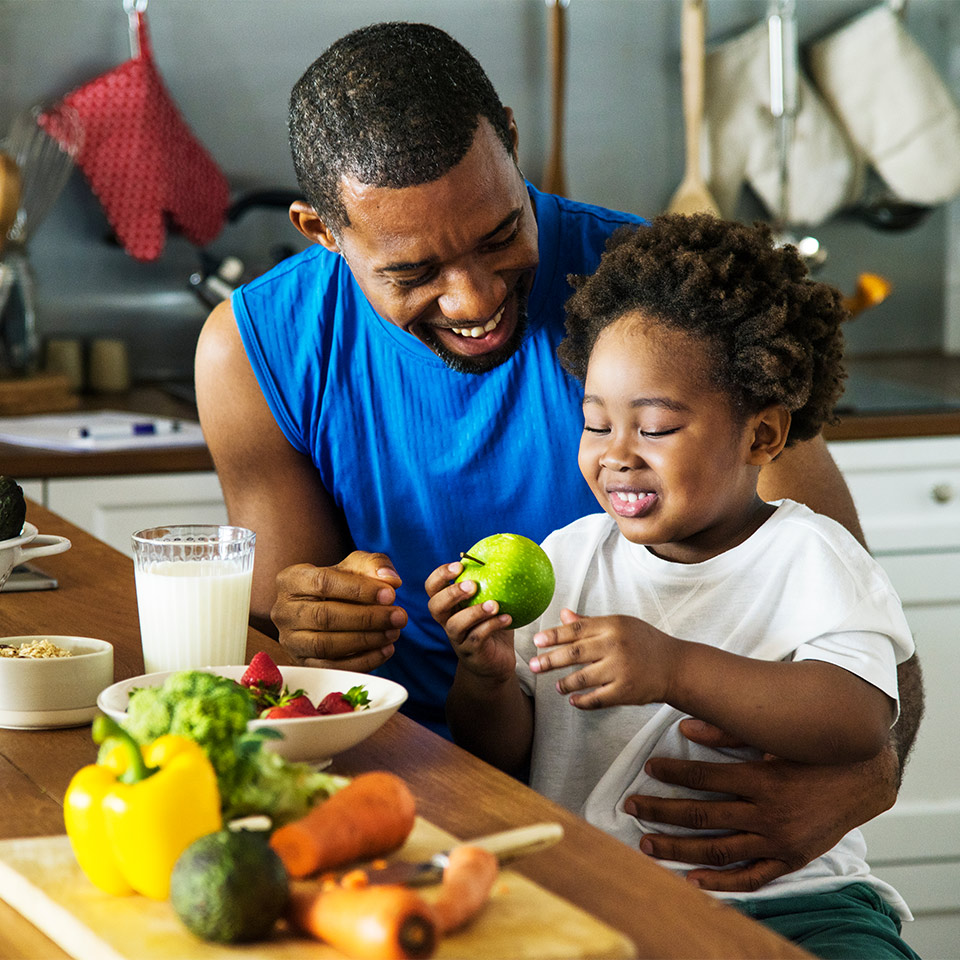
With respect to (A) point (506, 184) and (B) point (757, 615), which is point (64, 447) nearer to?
(A) point (506, 184)

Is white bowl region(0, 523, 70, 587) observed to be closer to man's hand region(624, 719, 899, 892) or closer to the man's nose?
the man's nose

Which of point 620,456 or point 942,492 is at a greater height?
point 620,456

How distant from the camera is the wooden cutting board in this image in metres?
0.60

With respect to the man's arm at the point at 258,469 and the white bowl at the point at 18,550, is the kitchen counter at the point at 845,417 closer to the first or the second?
the man's arm at the point at 258,469

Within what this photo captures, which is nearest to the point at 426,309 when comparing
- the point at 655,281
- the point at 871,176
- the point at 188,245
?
the point at 655,281

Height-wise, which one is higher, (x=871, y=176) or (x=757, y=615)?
(x=871, y=176)

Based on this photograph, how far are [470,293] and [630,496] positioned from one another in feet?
0.82

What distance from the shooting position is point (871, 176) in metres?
A: 3.05

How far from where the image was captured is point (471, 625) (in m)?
1.08

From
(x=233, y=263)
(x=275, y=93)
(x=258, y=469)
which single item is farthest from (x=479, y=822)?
(x=275, y=93)

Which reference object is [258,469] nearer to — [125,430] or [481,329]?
[481,329]

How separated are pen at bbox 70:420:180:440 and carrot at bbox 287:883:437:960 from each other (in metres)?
1.74

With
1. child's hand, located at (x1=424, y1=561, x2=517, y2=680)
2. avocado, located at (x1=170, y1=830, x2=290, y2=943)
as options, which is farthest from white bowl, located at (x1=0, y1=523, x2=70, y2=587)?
avocado, located at (x1=170, y1=830, x2=290, y2=943)

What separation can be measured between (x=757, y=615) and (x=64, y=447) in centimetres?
138
